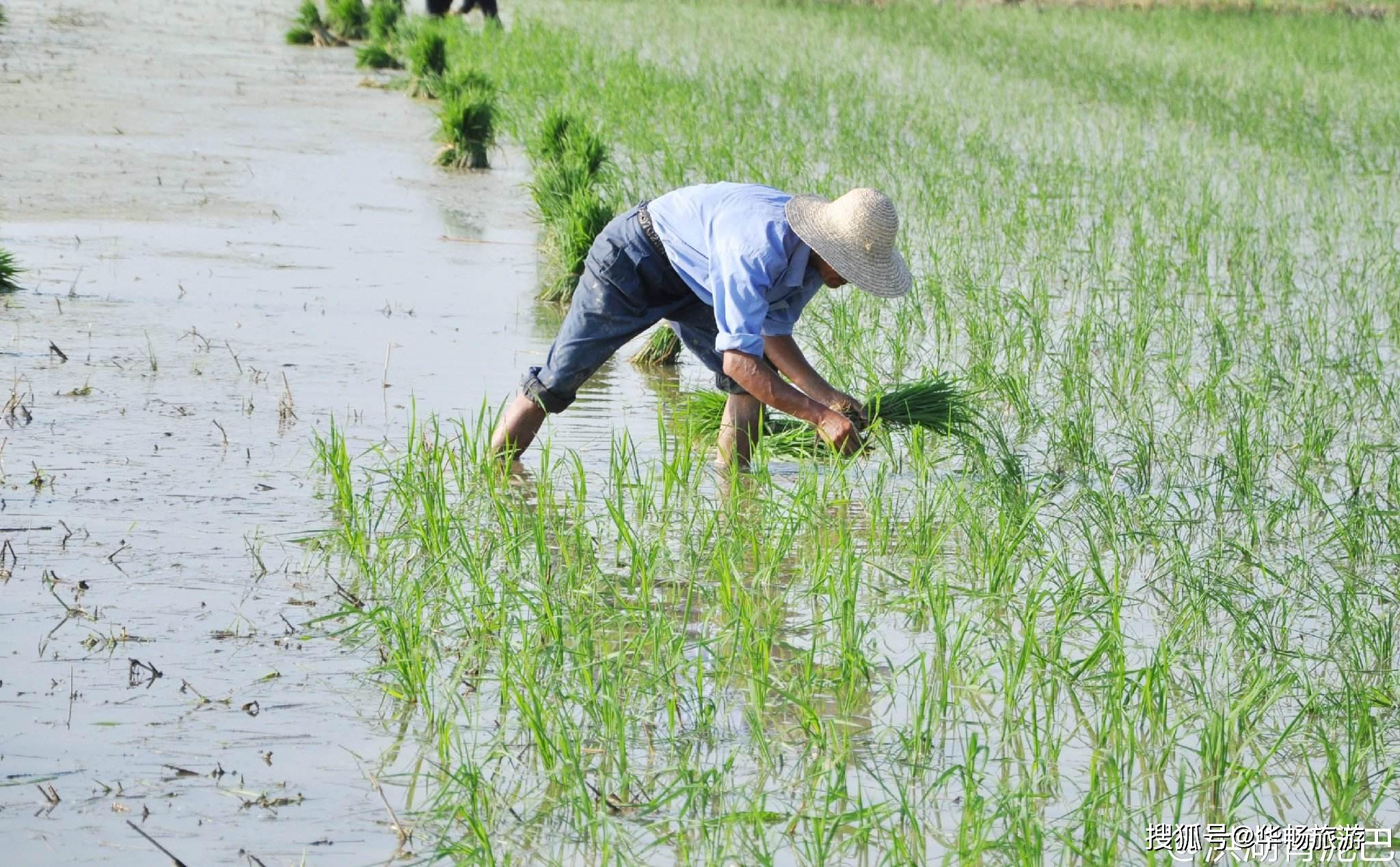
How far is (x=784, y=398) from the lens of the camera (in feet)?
12.1

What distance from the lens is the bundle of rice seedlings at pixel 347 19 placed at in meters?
17.4

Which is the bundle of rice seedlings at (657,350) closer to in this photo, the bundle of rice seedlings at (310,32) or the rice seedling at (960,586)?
the rice seedling at (960,586)

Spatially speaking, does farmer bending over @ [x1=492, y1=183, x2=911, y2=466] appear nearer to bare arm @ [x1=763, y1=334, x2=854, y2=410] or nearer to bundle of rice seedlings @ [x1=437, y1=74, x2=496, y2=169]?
bare arm @ [x1=763, y1=334, x2=854, y2=410]

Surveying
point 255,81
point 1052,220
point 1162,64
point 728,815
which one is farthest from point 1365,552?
point 1162,64

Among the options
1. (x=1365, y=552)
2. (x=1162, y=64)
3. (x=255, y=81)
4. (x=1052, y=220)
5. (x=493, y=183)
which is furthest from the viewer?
(x=1162, y=64)

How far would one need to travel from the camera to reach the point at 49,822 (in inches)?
93.1

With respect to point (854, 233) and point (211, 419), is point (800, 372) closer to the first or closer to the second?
point (854, 233)

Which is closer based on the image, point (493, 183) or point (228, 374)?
point (228, 374)

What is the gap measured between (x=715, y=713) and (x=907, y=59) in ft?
45.1

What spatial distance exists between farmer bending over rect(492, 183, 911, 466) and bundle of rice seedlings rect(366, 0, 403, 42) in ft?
39.3

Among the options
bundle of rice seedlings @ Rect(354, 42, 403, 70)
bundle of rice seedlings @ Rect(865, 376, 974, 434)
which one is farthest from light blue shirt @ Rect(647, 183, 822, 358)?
bundle of rice seedlings @ Rect(354, 42, 403, 70)

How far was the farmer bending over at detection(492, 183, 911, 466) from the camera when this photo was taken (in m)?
3.61

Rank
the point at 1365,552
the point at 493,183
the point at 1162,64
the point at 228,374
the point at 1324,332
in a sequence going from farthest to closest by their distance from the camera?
the point at 1162,64
the point at 493,183
the point at 1324,332
the point at 228,374
the point at 1365,552

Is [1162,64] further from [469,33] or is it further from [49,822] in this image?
[49,822]
